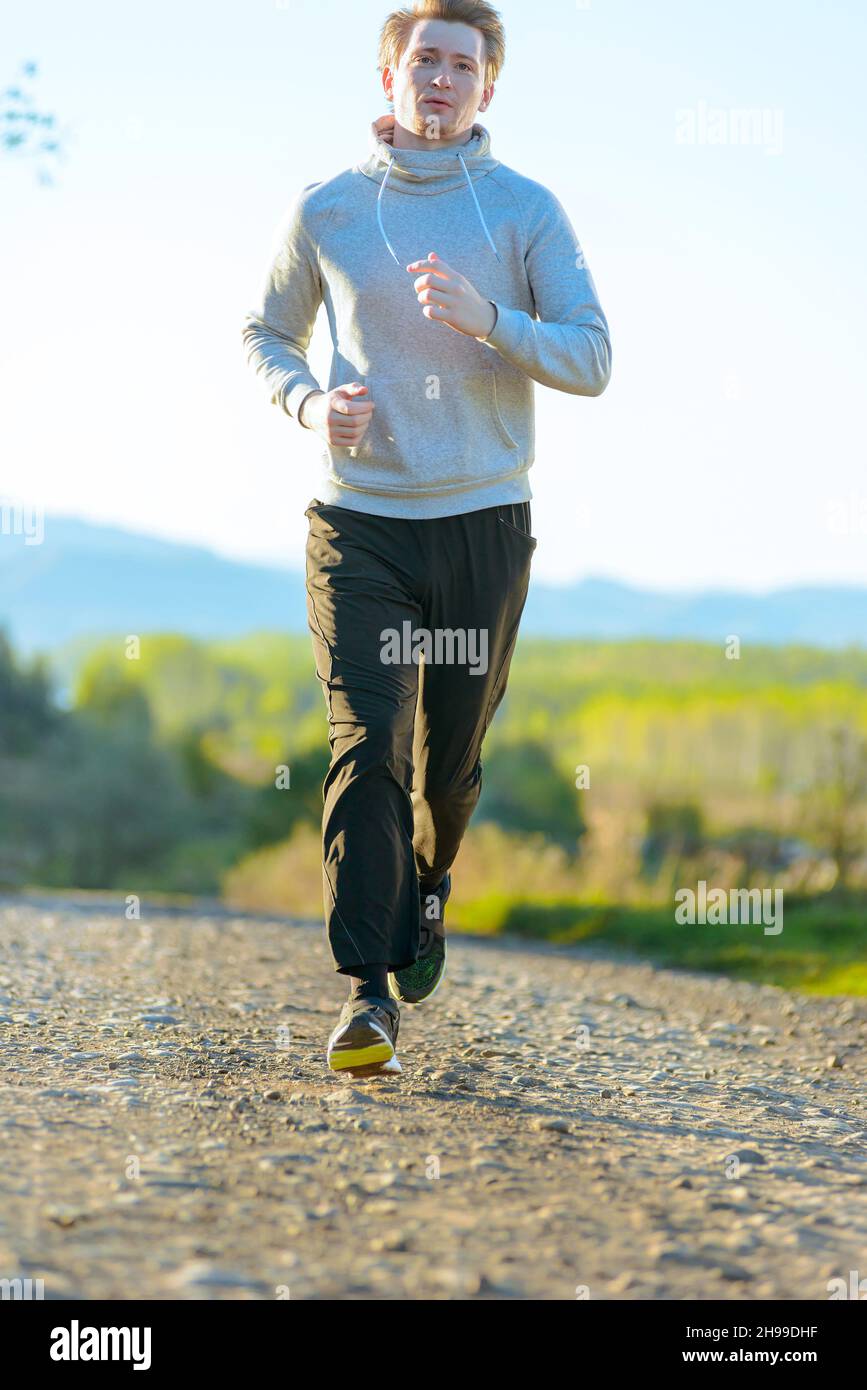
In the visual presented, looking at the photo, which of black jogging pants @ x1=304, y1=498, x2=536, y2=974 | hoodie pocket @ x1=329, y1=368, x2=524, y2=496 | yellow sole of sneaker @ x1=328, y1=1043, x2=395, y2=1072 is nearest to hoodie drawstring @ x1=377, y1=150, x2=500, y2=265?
hoodie pocket @ x1=329, y1=368, x2=524, y2=496

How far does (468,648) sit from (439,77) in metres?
1.52

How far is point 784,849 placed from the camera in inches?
958

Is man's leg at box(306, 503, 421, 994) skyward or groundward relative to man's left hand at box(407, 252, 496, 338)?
groundward

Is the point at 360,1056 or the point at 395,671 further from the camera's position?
the point at 395,671

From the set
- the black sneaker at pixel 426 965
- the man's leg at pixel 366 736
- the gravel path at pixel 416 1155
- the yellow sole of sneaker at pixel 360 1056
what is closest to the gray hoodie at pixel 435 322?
the man's leg at pixel 366 736

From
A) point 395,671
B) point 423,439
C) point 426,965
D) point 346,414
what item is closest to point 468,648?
point 395,671

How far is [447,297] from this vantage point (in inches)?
140

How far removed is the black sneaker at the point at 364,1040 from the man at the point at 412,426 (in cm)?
1

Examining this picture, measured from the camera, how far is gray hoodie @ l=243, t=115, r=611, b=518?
390 cm

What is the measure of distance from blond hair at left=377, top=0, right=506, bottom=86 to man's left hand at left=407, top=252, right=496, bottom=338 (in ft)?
2.61

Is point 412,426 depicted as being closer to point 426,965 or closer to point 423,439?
point 423,439

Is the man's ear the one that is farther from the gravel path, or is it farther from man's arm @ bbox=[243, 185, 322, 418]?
the gravel path

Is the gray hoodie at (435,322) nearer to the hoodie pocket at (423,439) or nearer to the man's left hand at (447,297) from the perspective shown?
the hoodie pocket at (423,439)

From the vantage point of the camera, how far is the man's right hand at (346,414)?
3736mm
